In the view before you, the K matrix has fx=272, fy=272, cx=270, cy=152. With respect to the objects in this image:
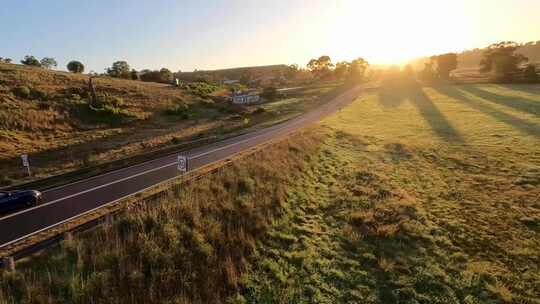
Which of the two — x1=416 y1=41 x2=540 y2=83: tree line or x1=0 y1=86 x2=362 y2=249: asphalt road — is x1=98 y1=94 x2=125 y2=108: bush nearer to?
x1=0 y1=86 x2=362 y2=249: asphalt road

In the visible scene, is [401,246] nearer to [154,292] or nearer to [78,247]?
[154,292]

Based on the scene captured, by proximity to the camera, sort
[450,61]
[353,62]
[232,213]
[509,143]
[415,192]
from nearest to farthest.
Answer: [232,213]
[415,192]
[509,143]
[450,61]
[353,62]

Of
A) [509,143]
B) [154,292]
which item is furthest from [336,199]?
[509,143]

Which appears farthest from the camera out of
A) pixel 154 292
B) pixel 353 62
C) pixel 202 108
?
pixel 353 62

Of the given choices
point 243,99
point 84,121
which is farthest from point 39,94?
point 243,99

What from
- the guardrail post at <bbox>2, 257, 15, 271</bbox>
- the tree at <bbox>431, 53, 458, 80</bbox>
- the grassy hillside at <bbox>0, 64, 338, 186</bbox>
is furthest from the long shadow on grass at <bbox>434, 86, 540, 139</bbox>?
the tree at <bbox>431, 53, 458, 80</bbox>

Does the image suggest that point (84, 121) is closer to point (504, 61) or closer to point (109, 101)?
point (109, 101)
